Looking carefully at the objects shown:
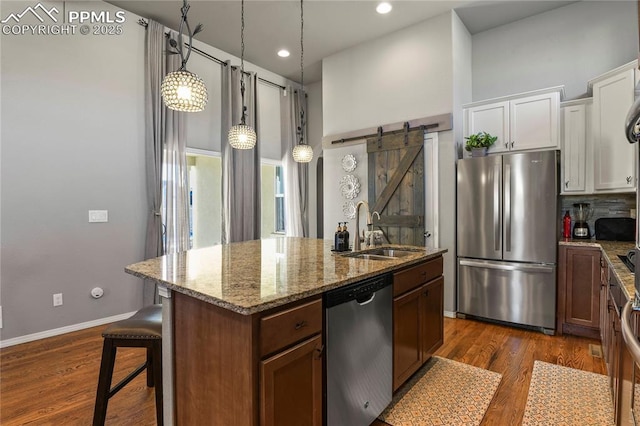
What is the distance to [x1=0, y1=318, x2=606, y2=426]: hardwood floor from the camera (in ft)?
6.51

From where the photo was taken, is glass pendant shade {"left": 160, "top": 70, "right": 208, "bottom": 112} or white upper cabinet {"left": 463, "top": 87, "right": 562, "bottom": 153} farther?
white upper cabinet {"left": 463, "top": 87, "right": 562, "bottom": 153}

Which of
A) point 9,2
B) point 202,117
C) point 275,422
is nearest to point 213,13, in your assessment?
point 202,117

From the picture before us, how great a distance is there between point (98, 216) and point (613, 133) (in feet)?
17.1

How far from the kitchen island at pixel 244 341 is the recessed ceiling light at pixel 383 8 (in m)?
3.27

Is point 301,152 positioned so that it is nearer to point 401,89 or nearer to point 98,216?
point 401,89

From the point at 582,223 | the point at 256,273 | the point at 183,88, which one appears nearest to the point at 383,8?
the point at 183,88

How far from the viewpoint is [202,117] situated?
14.7ft

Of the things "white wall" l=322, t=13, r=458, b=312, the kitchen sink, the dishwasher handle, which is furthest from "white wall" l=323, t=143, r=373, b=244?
the dishwasher handle

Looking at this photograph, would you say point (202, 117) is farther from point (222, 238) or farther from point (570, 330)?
point (570, 330)

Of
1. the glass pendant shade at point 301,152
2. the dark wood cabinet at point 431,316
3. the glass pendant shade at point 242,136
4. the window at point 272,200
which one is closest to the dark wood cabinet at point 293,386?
the dark wood cabinet at point 431,316

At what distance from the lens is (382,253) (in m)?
2.64

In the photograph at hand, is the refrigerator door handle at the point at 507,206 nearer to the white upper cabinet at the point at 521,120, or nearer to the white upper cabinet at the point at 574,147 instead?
the white upper cabinet at the point at 521,120

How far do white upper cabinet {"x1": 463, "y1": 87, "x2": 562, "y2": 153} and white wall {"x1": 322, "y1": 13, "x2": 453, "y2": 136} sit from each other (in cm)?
43

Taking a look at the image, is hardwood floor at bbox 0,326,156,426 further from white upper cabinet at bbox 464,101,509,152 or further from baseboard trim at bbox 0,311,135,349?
white upper cabinet at bbox 464,101,509,152
